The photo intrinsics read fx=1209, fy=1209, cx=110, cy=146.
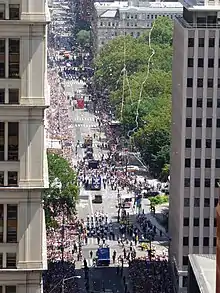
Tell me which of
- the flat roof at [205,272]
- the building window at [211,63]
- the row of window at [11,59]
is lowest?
the flat roof at [205,272]

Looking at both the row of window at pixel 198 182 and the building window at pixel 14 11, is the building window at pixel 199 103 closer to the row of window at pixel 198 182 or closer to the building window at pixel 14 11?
the row of window at pixel 198 182

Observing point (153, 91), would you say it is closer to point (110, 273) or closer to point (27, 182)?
point (110, 273)

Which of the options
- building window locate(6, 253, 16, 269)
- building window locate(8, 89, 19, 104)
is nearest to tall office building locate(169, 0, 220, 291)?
building window locate(8, 89, 19, 104)

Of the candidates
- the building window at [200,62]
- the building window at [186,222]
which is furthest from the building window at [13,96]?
the building window at [186,222]

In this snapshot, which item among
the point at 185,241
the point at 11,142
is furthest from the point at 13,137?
the point at 185,241

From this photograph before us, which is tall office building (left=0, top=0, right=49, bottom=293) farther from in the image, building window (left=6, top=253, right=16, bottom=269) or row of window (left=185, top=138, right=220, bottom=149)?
row of window (left=185, top=138, right=220, bottom=149)

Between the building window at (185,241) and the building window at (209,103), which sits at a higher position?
the building window at (209,103)
